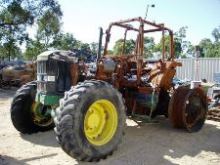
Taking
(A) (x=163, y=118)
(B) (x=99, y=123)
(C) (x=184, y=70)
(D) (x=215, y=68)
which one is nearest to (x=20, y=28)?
(C) (x=184, y=70)

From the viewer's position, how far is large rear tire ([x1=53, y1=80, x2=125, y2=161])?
17.2ft

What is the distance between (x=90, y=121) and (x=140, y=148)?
1.12 meters

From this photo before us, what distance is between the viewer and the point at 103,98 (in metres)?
5.82

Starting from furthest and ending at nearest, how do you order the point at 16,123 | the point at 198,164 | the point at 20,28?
the point at 20,28, the point at 16,123, the point at 198,164

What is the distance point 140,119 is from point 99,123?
6.20 ft

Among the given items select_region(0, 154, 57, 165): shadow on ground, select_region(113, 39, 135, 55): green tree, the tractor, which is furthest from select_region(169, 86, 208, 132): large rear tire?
select_region(0, 154, 57, 165): shadow on ground

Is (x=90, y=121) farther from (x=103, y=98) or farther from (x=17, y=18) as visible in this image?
(x=17, y=18)

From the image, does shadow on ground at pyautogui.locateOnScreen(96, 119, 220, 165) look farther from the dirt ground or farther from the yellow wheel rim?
the yellow wheel rim

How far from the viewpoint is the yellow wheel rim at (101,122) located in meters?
5.86

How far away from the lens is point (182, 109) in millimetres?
7555

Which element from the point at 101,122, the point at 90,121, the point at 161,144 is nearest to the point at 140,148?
the point at 161,144

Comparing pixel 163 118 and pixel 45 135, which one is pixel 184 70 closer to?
pixel 163 118

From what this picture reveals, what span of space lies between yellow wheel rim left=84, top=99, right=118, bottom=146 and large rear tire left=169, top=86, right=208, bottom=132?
2021mm

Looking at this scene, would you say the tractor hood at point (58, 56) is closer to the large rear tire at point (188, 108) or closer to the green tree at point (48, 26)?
the large rear tire at point (188, 108)
